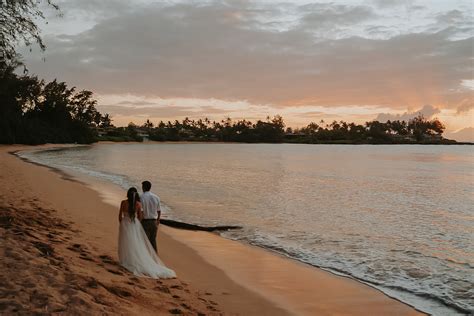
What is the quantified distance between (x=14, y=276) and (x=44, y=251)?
77.8 inches

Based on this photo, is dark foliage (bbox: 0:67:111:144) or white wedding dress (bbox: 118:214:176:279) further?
dark foliage (bbox: 0:67:111:144)

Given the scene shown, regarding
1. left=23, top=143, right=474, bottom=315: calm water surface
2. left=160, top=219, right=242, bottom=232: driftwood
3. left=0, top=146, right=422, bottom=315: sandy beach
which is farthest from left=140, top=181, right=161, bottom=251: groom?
left=160, top=219, right=242, bottom=232: driftwood

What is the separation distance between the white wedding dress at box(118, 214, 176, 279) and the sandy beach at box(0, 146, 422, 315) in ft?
0.79

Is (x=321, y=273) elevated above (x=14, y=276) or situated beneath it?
situated beneath

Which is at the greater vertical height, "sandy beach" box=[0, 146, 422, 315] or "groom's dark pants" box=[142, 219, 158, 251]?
"groom's dark pants" box=[142, 219, 158, 251]

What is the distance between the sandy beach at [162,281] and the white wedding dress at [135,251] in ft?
0.79

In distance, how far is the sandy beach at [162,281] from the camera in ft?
19.5

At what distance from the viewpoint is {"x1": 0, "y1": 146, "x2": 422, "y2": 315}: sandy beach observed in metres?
5.93

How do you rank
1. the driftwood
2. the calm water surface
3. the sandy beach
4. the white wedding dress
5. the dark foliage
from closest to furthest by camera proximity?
1. the sandy beach
2. the white wedding dress
3. the calm water surface
4. the driftwood
5. the dark foliage

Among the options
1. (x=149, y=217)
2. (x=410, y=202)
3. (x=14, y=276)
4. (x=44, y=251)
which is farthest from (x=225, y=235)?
(x=410, y=202)

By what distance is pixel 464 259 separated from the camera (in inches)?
506

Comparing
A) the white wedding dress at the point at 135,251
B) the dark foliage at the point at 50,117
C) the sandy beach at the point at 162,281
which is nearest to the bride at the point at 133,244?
the white wedding dress at the point at 135,251

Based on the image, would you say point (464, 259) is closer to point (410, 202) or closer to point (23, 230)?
point (23, 230)

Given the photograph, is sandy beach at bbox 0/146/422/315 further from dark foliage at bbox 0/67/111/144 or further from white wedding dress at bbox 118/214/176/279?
dark foliage at bbox 0/67/111/144
